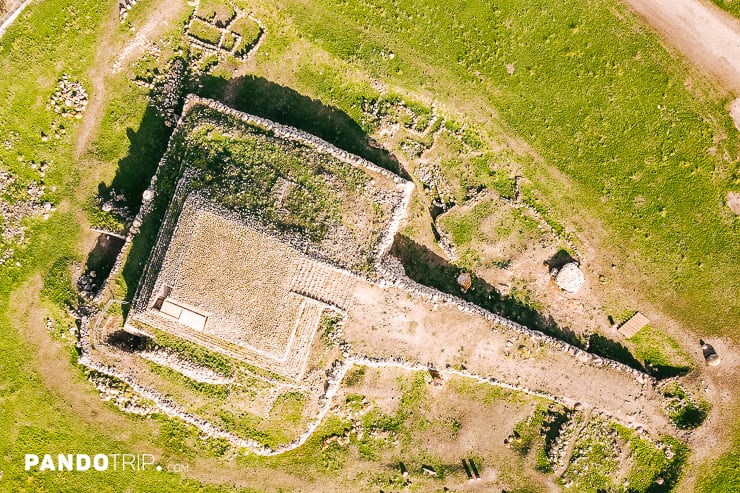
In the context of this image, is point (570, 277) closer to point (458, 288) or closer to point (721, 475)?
point (458, 288)

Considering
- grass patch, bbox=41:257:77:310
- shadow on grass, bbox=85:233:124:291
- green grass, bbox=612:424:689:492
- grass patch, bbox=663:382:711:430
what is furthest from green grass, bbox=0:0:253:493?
grass patch, bbox=663:382:711:430

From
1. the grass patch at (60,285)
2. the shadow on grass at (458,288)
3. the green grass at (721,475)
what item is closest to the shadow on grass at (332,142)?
the shadow on grass at (458,288)

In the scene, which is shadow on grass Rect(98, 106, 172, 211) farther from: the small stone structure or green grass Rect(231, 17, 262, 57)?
the small stone structure

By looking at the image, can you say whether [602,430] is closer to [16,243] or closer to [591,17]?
[591,17]

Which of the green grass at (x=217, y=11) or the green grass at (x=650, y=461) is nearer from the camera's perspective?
the green grass at (x=650, y=461)

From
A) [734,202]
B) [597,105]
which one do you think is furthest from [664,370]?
[597,105]

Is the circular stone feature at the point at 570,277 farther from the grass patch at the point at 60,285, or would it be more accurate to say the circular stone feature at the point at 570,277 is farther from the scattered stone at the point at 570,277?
the grass patch at the point at 60,285
